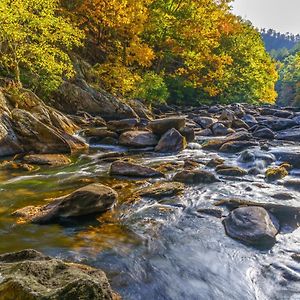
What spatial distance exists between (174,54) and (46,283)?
27236 mm

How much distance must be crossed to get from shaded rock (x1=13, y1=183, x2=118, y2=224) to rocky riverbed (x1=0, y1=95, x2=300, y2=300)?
0.02 m

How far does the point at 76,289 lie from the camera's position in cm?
246

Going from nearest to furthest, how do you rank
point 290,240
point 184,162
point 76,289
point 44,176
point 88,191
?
point 76,289
point 290,240
point 88,191
point 44,176
point 184,162

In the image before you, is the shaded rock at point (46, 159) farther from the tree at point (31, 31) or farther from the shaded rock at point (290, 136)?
the shaded rock at point (290, 136)

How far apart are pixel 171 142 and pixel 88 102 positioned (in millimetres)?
8256

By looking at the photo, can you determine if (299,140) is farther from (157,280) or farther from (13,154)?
(157,280)

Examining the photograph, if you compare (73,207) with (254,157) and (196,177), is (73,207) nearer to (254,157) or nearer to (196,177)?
(196,177)

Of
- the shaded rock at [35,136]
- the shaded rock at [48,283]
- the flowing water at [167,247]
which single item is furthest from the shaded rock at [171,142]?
the shaded rock at [48,283]

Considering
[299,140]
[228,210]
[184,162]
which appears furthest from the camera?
[299,140]

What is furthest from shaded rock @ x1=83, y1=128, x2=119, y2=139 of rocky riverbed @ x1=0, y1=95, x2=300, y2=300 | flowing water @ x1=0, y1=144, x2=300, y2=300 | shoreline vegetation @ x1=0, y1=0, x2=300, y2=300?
flowing water @ x1=0, y1=144, x2=300, y2=300

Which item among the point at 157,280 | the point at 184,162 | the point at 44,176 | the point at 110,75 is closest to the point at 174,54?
the point at 110,75

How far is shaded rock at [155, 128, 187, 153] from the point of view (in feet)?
38.5

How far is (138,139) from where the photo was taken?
40.8ft

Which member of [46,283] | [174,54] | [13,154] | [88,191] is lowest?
[13,154]
